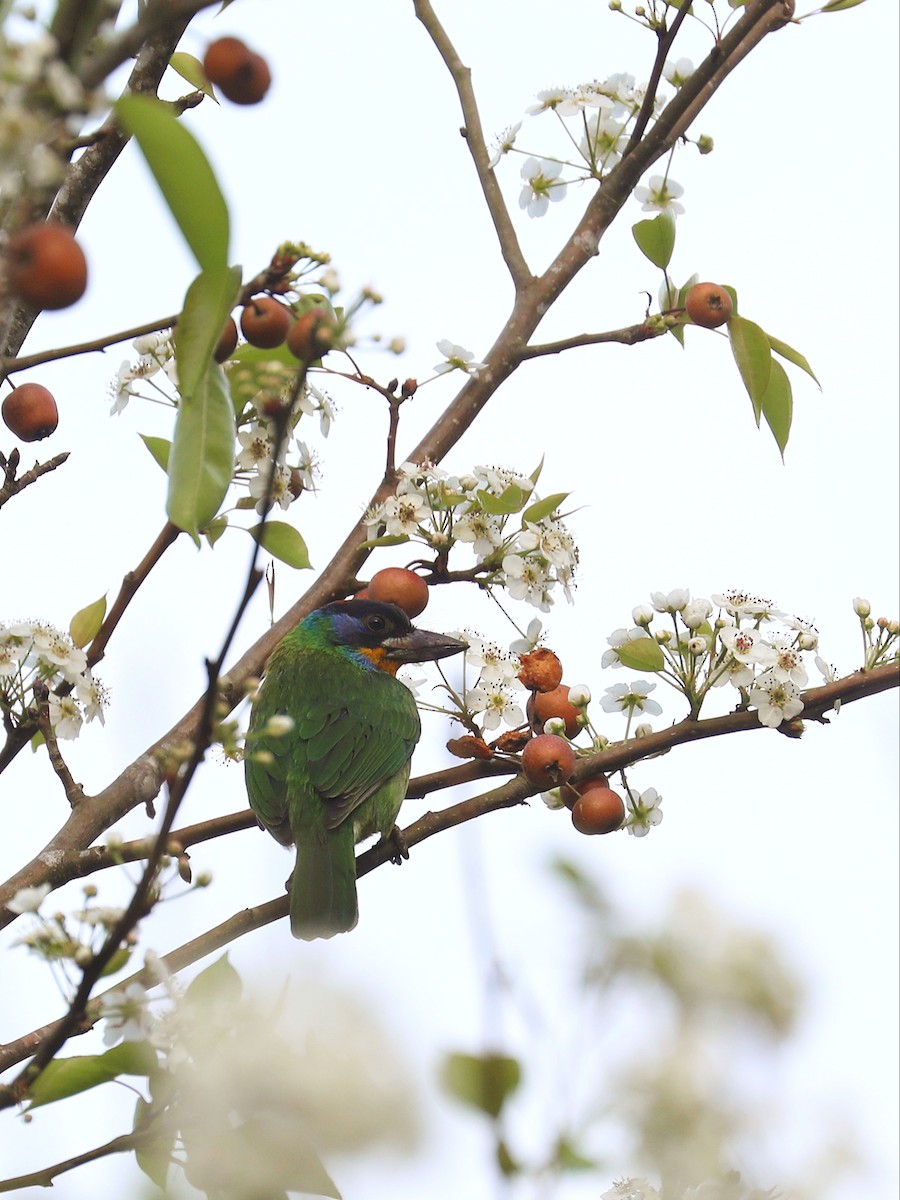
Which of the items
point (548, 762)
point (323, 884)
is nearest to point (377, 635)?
point (323, 884)

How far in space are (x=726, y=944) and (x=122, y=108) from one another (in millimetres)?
987

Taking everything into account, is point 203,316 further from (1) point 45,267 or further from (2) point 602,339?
(2) point 602,339

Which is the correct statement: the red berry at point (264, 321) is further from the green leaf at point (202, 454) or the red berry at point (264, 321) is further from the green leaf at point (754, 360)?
the green leaf at point (754, 360)

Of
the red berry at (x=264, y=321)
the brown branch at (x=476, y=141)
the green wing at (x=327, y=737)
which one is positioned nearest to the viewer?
the red berry at (x=264, y=321)

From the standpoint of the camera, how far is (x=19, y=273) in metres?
1.31

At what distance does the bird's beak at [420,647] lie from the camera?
3.54 metres

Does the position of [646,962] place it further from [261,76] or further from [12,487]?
[12,487]

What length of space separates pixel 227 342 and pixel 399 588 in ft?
2.34

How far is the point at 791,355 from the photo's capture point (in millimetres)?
2656

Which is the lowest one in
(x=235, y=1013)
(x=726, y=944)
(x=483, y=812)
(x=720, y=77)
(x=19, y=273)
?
(x=235, y=1013)

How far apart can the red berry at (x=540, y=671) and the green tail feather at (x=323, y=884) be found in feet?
2.25

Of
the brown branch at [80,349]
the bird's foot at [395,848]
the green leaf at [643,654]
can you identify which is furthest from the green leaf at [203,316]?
the bird's foot at [395,848]

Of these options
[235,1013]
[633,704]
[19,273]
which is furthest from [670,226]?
[235,1013]

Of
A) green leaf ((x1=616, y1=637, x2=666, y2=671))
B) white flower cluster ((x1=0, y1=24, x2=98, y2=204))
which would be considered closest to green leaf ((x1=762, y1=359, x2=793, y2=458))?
green leaf ((x1=616, y1=637, x2=666, y2=671))
